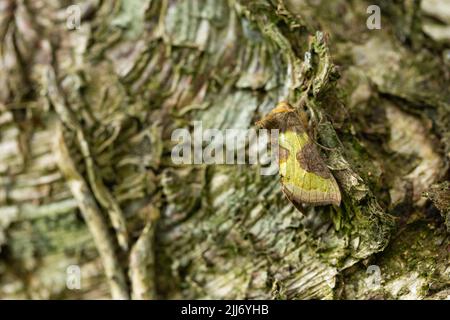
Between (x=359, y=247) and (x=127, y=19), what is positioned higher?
(x=127, y=19)

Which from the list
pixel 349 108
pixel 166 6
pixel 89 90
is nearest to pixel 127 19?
pixel 166 6
